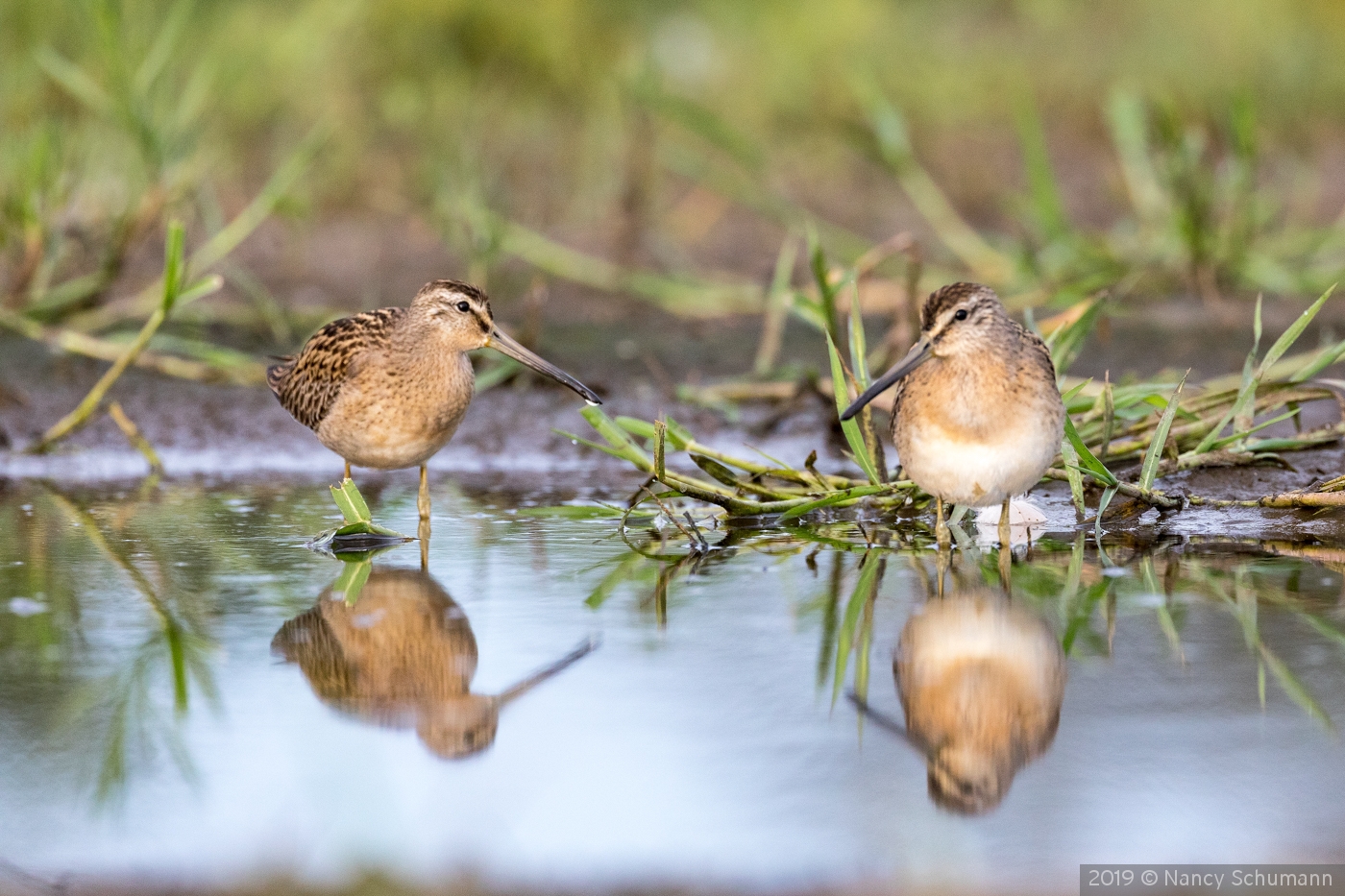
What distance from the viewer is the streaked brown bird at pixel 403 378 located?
568 cm

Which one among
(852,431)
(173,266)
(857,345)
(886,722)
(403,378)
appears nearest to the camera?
(886,722)

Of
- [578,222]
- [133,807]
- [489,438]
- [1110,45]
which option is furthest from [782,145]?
[133,807]

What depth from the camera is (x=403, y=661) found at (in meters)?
3.91

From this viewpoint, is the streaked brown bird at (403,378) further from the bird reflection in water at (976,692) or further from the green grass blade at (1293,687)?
the green grass blade at (1293,687)

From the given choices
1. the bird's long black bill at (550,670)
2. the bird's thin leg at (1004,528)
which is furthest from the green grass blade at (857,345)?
the bird's long black bill at (550,670)

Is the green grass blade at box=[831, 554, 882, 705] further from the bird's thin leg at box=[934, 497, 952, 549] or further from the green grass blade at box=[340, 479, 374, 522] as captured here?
the green grass blade at box=[340, 479, 374, 522]

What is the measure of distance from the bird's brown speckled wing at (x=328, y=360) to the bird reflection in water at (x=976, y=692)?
8.34ft

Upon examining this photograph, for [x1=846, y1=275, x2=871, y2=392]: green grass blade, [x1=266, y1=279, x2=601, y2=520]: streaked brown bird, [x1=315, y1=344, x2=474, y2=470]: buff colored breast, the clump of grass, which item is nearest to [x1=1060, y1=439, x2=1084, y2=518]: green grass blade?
the clump of grass

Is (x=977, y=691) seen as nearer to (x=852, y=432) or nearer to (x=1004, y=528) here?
(x=1004, y=528)

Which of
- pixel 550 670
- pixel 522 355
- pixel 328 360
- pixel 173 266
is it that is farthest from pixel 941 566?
pixel 173 266

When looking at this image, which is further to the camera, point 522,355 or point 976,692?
point 522,355

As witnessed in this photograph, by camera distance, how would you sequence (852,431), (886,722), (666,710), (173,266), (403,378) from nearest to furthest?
(886,722) < (666,710) < (852,431) < (403,378) < (173,266)

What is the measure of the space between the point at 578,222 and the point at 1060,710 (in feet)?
27.0

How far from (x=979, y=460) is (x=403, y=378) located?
2.08m
